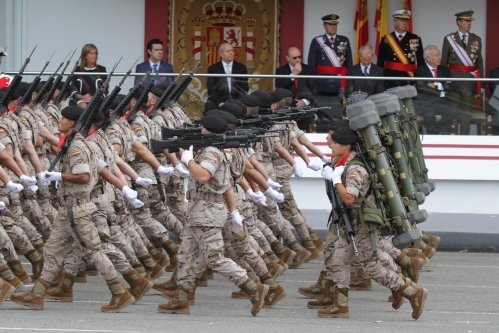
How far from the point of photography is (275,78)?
16.0 metres

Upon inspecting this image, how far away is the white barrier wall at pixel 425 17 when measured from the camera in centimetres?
2009

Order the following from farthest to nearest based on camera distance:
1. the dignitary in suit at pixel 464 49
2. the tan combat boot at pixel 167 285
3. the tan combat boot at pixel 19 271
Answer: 1. the dignitary in suit at pixel 464 49
2. the tan combat boot at pixel 167 285
3. the tan combat boot at pixel 19 271

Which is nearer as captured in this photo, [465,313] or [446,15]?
[465,313]

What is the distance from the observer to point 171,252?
41.8 feet

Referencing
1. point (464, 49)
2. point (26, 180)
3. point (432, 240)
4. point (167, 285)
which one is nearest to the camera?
point (26, 180)

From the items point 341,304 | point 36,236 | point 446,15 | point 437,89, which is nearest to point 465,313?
point 341,304

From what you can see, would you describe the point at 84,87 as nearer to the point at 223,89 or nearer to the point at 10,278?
the point at 223,89

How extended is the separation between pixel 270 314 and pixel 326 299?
0.63 metres

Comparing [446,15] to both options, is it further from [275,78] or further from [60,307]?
[60,307]

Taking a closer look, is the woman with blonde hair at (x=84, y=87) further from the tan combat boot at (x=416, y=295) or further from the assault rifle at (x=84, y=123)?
the tan combat boot at (x=416, y=295)

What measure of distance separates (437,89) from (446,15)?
4446 mm

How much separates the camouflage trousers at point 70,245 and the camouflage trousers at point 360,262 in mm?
1873

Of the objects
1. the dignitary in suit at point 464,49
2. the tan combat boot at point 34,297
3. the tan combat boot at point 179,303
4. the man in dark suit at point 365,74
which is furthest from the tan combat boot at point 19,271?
the dignitary in suit at point 464,49

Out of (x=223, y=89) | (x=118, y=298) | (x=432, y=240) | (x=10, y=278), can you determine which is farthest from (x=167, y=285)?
(x=223, y=89)
